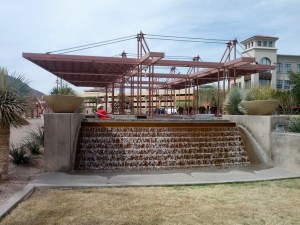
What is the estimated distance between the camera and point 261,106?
1105 cm

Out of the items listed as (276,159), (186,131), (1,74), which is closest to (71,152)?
(1,74)

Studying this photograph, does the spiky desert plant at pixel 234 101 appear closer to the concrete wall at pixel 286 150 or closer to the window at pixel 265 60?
the concrete wall at pixel 286 150

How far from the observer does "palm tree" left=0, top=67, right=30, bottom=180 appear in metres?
7.41

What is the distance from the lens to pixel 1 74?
7508mm

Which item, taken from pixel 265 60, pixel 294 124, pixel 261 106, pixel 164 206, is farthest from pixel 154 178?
pixel 265 60

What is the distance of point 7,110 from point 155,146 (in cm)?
476

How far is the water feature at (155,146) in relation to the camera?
10.0 meters

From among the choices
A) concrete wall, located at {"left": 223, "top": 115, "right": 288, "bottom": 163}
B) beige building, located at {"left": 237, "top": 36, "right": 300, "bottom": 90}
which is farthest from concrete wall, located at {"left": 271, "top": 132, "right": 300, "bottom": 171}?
beige building, located at {"left": 237, "top": 36, "right": 300, "bottom": 90}

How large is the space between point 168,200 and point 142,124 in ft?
17.8

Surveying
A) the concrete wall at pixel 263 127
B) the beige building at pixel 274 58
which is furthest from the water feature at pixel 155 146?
the beige building at pixel 274 58

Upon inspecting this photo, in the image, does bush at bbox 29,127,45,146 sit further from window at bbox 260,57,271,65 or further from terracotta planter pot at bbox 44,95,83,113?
window at bbox 260,57,271,65

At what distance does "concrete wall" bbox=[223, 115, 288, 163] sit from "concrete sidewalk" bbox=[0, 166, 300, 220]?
128cm

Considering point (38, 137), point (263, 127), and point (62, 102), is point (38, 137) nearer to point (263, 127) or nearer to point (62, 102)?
point (62, 102)

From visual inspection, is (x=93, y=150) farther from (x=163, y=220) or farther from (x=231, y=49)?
(x=231, y=49)
